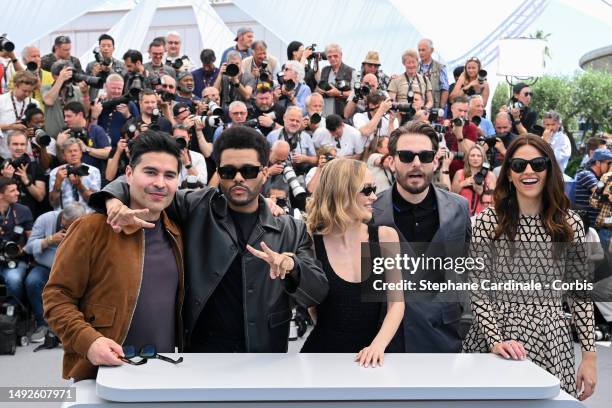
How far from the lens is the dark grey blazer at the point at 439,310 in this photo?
10.5ft

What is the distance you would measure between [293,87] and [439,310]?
6.49m

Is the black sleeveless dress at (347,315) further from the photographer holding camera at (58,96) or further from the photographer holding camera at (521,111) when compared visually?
the photographer holding camera at (521,111)

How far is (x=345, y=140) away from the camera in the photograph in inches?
335

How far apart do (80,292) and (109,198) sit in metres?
0.32

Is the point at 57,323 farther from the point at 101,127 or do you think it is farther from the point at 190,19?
the point at 190,19

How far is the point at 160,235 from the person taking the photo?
9.42 feet

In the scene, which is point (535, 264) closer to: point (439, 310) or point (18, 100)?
point (439, 310)

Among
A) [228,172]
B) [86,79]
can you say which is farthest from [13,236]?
[228,172]

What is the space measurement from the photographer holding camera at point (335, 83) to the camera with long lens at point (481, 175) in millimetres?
2201

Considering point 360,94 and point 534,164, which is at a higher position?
point 360,94

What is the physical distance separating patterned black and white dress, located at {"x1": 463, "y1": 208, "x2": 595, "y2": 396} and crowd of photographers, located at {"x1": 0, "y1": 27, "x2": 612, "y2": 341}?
420 cm

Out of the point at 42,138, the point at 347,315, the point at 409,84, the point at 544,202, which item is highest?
the point at 409,84

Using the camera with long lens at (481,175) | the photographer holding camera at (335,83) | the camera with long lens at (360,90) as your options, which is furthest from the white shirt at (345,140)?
the photographer holding camera at (335,83)

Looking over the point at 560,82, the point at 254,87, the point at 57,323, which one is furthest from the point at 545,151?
the point at 560,82
